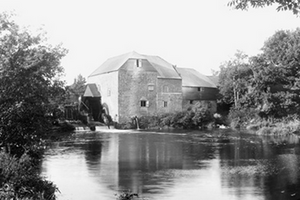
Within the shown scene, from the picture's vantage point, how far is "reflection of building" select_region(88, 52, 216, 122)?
164 ft

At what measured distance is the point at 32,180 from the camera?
30.8ft

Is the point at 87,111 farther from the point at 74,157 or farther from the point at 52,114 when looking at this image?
the point at 52,114

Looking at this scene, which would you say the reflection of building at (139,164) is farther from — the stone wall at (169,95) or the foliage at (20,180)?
the stone wall at (169,95)

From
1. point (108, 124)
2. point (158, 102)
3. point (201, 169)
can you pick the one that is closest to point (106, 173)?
point (201, 169)

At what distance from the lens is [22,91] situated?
9820 mm

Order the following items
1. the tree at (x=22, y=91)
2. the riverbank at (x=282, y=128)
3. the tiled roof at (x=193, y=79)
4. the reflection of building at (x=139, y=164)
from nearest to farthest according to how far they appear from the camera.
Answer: the tree at (x=22, y=91) < the reflection of building at (x=139, y=164) < the riverbank at (x=282, y=128) < the tiled roof at (x=193, y=79)

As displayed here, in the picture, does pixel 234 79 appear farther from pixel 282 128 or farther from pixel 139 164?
pixel 139 164

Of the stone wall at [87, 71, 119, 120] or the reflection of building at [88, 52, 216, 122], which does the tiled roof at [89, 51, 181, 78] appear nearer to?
the reflection of building at [88, 52, 216, 122]

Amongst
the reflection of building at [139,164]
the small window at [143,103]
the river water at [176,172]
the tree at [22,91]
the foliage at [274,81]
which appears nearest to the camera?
the tree at [22,91]

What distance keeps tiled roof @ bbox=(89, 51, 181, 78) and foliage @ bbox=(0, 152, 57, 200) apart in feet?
134

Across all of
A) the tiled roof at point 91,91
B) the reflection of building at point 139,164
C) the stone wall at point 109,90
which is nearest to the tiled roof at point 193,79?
the stone wall at point 109,90

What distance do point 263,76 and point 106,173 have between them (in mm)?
32151

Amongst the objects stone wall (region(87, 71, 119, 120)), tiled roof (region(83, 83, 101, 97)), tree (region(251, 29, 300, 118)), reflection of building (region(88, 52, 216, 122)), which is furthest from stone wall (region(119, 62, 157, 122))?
tree (region(251, 29, 300, 118))

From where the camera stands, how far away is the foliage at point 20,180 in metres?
8.58
